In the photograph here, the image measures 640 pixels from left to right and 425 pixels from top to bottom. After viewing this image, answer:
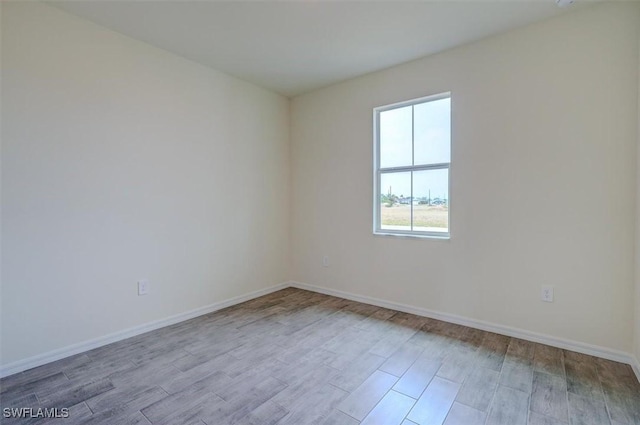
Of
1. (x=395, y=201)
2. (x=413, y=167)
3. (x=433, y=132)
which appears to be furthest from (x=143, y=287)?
(x=433, y=132)

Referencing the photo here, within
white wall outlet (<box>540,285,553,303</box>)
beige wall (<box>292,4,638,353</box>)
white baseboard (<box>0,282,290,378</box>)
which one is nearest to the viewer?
white baseboard (<box>0,282,290,378</box>)

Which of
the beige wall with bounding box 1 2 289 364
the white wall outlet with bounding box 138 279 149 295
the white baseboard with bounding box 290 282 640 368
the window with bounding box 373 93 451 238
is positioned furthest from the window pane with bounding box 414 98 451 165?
the white wall outlet with bounding box 138 279 149 295

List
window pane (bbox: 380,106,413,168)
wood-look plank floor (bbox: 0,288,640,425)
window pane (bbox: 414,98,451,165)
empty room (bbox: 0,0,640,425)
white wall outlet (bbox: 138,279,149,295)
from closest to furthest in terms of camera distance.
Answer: wood-look plank floor (bbox: 0,288,640,425)
empty room (bbox: 0,0,640,425)
white wall outlet (bbox: 138,279,149,295)
window pane (bbox: 414,98,451,165)
window pane (bbox: 380,106,413,168)

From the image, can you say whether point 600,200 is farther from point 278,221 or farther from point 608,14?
point 278,221

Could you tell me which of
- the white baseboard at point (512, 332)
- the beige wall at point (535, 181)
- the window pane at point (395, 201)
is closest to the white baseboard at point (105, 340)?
the white baseboard at point (512, 332)

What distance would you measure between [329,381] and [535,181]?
224 cm

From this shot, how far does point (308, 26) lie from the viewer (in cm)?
246

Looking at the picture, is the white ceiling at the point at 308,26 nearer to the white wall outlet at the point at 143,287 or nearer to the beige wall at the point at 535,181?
the beige wall at the point at 535,181

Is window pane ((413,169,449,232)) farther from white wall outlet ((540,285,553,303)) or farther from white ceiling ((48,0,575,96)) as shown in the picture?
white ceiling ((48,0,575,96))

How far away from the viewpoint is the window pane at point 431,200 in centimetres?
295

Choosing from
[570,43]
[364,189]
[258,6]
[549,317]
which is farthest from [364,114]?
[549,317]

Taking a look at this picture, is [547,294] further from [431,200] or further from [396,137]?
[396,137]

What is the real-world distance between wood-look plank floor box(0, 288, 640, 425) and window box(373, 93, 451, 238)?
107 cm

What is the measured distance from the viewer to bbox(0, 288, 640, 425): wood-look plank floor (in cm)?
163
